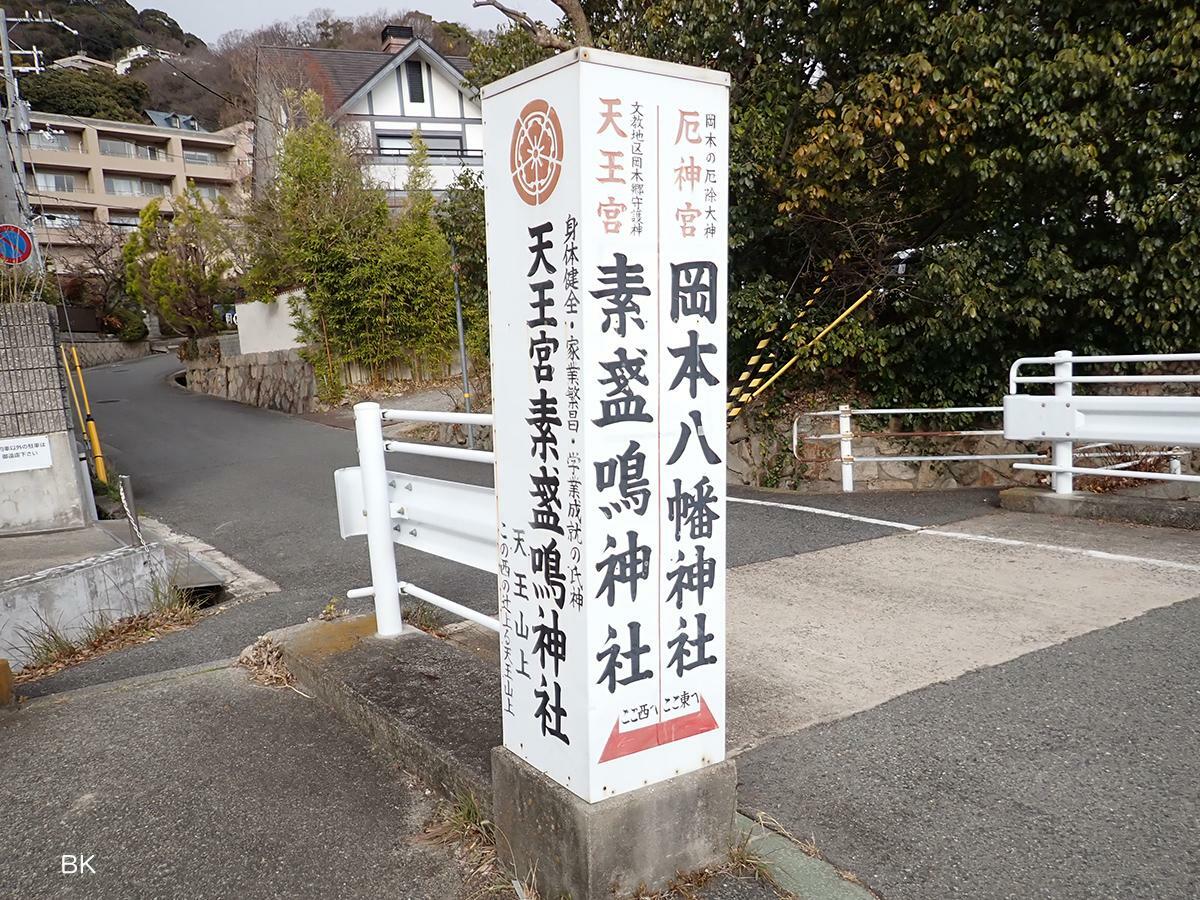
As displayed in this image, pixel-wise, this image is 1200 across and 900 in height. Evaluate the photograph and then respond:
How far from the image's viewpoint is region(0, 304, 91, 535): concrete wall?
7.79 m

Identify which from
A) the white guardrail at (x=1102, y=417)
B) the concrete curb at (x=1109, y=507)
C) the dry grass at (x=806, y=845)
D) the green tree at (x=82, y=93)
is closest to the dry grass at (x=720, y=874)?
the dry grass at (x=806, y=845)

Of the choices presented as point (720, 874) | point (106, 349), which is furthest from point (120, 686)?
point (106, 349)

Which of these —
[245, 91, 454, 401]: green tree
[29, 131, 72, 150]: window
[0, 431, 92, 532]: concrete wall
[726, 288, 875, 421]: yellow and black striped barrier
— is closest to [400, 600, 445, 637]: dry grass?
[0, 431, 92, 532]: concrete wall

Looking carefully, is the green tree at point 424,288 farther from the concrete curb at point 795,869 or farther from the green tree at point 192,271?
the concrete curb at point 795,869

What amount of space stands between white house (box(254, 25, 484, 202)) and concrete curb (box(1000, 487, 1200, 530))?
27.3m

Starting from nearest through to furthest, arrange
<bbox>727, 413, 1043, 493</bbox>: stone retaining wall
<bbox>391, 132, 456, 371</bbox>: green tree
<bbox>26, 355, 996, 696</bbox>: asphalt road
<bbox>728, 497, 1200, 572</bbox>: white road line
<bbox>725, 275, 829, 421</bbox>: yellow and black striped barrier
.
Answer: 1. <bbox>728, 497, 1200, 572</bbox>: white road line
2. <bbox>26, 355, 996, 696</bbox>: asphalt road
3. <bbox>727, 413, 1043, 493</bbox>: stone retaining wall
4. <bbox>725, 275, 829, 421</bbox>: yellow and black striped barrier
5. <bbox>391, 132, 456, 371</bbox>: green tree

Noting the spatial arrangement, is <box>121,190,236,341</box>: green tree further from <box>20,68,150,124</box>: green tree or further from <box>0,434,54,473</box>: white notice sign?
<box>20,68,150,124</box>: green tree

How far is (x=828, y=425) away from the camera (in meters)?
9.91

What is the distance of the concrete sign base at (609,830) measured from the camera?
2283 millimetres

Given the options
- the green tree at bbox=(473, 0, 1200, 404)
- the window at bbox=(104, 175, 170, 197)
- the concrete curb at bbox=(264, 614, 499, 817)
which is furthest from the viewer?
the window at bbox=(104, 175, 170, 197)

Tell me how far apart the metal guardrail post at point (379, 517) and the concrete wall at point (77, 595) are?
2.58m

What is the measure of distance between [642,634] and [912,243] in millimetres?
8572

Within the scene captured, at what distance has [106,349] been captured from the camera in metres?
36.8

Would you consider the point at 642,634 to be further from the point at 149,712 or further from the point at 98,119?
the point at 98,119
